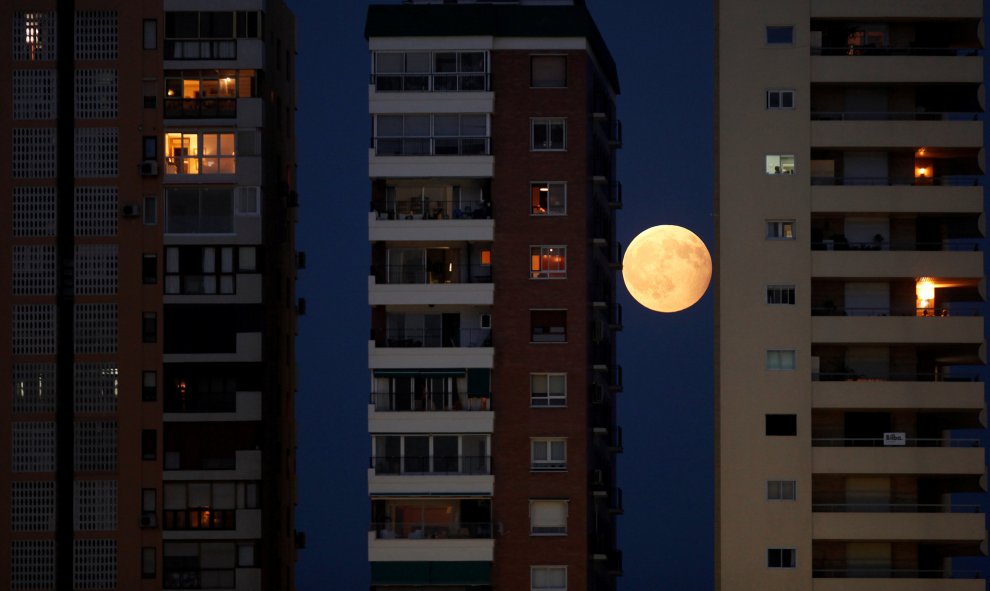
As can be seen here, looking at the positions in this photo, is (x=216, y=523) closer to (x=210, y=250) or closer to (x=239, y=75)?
(x=210, y=250)

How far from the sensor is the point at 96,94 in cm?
6700

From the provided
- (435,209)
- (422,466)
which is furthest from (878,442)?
(435,209)

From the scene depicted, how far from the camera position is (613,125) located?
7319 centimetres

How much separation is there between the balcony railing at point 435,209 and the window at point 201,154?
595 centimetres

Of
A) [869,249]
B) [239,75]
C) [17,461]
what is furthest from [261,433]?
[869,249]

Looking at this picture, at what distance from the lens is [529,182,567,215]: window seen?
214 ft

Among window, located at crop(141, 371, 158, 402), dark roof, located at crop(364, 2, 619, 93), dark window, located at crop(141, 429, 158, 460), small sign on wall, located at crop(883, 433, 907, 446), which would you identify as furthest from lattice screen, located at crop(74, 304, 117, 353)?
small sign on wall, located at crop(883, 433, 907, 446)

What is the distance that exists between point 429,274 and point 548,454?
7621mm

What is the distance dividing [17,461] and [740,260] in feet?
86.0

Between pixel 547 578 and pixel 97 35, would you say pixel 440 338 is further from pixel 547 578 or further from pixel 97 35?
pixel 97 35

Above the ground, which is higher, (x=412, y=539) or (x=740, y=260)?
(x=740, y=260)

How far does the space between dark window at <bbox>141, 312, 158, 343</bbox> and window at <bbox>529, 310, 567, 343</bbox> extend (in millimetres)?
13312

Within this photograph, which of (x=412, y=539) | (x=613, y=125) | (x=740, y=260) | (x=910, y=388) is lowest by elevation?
(x=412, y=539)

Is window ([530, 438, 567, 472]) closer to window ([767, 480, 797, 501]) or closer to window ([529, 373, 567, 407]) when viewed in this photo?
window ([529, 373, 567, 407])
